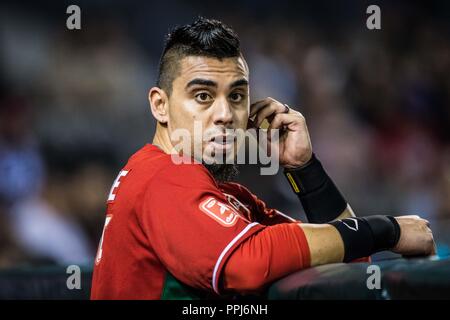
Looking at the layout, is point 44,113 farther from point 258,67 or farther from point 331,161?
point 331,161

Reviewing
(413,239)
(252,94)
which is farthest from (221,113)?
(252,94)

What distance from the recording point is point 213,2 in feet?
20.5

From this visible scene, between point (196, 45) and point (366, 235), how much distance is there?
0.88m

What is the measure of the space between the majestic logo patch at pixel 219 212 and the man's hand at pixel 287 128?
76cm

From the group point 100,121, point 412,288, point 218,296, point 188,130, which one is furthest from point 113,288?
point 100,121

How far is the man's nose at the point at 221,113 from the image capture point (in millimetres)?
2355

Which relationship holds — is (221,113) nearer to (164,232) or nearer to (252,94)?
(164,232)

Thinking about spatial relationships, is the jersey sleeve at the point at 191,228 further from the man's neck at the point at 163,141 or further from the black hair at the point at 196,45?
the black hair at the point at 196,45

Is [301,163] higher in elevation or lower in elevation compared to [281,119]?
lower

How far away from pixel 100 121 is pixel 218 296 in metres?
3.61

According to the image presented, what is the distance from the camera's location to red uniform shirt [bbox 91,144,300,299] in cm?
196

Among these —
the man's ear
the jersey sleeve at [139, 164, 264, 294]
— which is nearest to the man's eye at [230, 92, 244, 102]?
the man's ear

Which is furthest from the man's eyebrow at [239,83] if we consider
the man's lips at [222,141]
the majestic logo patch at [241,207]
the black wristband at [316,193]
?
the black wristband at [316,193]

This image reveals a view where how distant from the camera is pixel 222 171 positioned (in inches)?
101
